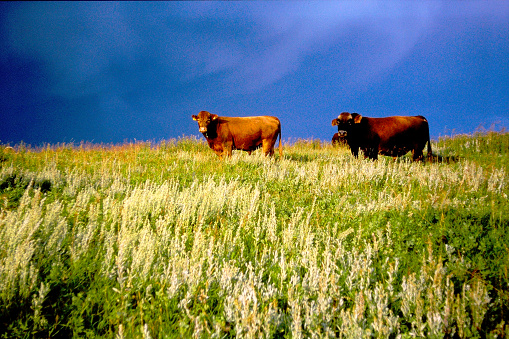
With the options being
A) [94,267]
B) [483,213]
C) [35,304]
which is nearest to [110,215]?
[94,267]

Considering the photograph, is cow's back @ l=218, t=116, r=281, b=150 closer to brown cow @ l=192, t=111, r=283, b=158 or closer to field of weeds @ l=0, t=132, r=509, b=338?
brown cow @ l=192, t=111, r=283, b=158

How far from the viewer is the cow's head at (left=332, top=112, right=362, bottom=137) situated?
12.4 meters

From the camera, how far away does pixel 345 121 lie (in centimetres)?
1252

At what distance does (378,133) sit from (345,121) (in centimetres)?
152

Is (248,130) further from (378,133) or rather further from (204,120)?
(378,133)

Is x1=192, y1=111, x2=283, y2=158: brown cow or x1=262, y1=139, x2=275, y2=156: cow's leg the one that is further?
x1=262, y1=139, x2=275, y2=156: cow's leg

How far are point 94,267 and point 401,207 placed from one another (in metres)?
4.73

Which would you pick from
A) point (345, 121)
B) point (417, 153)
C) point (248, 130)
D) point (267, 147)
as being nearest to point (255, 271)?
point (248, 130)

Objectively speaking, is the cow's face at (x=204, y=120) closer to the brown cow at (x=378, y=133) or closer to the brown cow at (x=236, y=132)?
the brown cow at (x=236, y=132)

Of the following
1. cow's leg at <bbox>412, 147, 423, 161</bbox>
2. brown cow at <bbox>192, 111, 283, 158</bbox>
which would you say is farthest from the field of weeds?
cow's leg at <bbox>412, 147, 423, 161</bbox>

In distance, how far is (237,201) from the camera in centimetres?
587

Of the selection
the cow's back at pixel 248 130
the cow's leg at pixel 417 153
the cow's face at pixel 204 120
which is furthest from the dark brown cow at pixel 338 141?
the cow's face at pixel 204 120

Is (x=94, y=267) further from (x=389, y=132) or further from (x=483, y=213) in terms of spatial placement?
(x=389, y=132)

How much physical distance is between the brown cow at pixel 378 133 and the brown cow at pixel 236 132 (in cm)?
285
